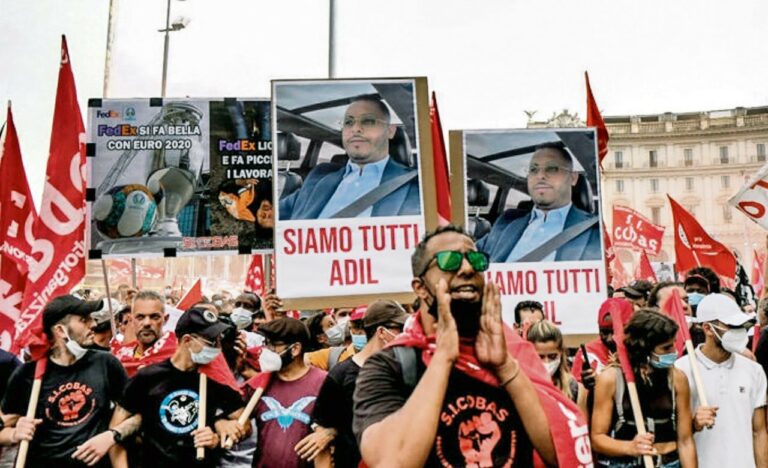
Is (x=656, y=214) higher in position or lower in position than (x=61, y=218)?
higher

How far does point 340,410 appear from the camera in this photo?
14.4 feet

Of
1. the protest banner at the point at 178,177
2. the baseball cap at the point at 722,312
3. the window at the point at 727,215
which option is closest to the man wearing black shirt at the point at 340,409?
the baseball cap at the point at 722,312

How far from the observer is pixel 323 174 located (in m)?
5.58

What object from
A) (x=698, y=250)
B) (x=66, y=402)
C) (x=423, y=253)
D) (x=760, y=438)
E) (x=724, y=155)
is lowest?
(x=760, y=438)

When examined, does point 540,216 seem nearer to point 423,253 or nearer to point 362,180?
point 362,180

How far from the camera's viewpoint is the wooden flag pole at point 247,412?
4.41 meters

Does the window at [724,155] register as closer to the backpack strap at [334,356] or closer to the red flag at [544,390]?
the backpack strap at [334,356]

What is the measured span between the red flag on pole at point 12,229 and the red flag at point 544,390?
15.3 ft

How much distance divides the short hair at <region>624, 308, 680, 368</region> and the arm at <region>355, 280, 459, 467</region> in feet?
7.94

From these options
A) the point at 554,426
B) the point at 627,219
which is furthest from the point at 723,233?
the point at 554,426

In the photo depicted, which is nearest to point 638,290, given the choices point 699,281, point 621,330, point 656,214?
point 699,281

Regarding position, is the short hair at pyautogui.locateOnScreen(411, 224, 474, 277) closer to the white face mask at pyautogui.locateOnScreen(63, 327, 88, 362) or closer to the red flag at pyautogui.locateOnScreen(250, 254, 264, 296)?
the white face mask at pyautogui.locateOnScreen(63, 327, 88, 362)

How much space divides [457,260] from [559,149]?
13.1ft

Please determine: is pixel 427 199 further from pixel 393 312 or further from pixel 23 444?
pixel 23 444
